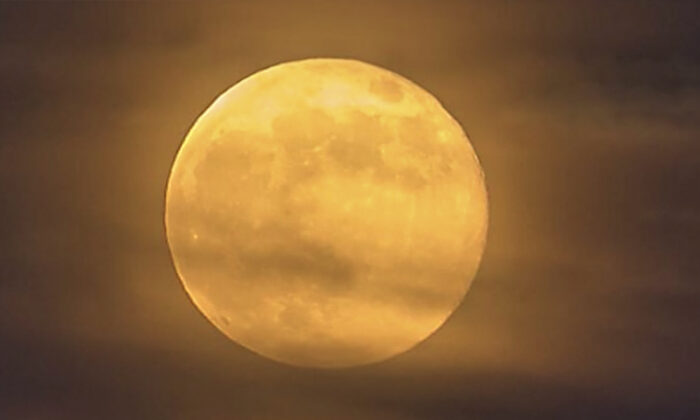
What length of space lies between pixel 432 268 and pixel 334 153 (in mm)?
156

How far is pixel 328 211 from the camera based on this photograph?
1244 millimetres

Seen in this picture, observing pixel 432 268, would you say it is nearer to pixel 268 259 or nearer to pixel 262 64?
pixel 268 259

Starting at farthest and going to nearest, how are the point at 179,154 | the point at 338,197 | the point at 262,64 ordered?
the point at 262,64, the point at 179,154, the point at 338,197

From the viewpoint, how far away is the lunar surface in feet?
4.09

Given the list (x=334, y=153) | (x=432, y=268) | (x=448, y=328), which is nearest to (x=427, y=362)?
(x=448, y=328)

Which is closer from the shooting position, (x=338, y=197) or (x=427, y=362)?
(x=338, y=197)

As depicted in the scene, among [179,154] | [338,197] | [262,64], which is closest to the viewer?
[338,197]

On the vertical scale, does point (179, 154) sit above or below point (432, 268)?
above

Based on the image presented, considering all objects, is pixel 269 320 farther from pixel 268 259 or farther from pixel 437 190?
pixel 437 190

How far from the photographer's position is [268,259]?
1.26 m

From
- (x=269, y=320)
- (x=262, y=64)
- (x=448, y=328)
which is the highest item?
(x=262, y=64)

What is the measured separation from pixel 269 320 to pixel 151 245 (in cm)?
28

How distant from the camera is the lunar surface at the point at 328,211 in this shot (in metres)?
1.25

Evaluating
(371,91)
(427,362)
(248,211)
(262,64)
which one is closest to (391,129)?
(371,91)
